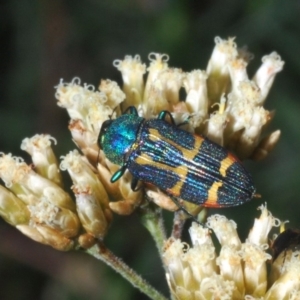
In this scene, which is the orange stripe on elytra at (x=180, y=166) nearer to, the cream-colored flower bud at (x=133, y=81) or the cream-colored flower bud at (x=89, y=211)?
the cream-colored flower bud at (x=89, y=211)

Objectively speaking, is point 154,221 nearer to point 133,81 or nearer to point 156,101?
point 156,101

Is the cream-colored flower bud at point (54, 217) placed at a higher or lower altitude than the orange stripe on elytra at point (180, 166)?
lower

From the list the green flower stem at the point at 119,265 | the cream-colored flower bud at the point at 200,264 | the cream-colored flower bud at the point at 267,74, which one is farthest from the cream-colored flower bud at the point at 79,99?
the cream-colored flower bud at the point at 200,264

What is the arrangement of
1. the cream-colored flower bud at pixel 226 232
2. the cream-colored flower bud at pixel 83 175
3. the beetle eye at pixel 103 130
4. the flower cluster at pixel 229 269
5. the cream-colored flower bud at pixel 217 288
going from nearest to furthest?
the cream-colored flower bud at pixel 217 288 → the flower cluster at pixel 229 269 → the cream-colored flower bud at pixel 226 232 → the cream-colored flower bud at pixel 83 175 → the beetle eye at pixel 103 130

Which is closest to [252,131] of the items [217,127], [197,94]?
[217,127]

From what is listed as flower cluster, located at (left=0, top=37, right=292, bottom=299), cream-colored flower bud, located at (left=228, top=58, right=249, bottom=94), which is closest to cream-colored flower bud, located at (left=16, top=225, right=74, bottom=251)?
flower cluster, located at (left=0, top=37, right=292, bottom=299)

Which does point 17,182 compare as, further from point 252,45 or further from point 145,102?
point 252,45
